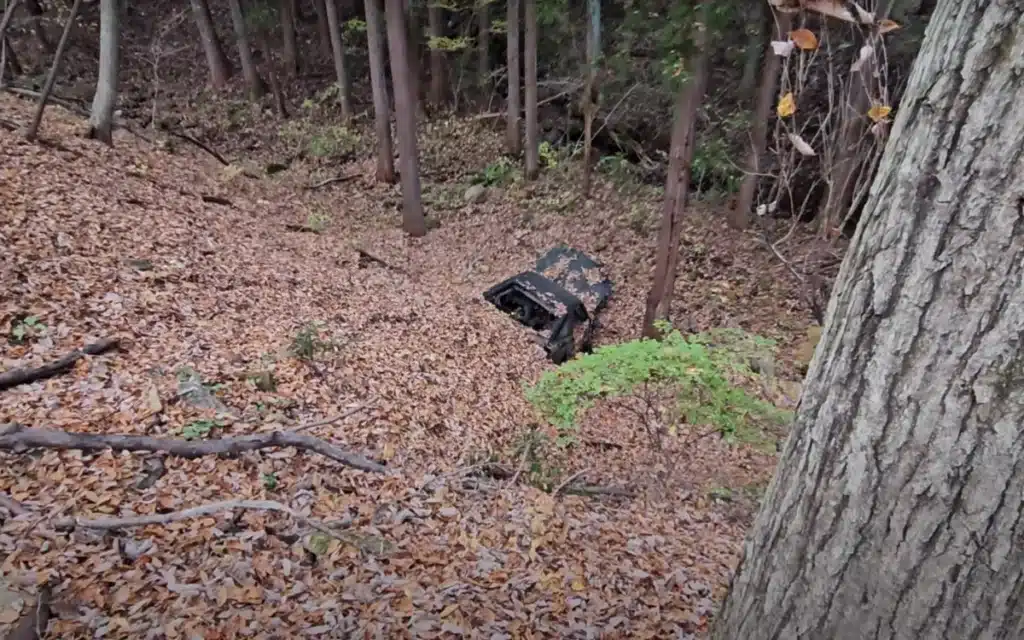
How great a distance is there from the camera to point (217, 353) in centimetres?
557

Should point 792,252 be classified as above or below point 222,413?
below

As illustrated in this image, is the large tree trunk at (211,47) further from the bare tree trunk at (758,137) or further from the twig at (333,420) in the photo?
the twig at (333,420)

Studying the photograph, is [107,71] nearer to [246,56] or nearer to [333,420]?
[246,56]

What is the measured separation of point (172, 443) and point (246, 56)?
1824 centimetres

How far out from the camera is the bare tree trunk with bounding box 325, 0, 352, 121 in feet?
52.9

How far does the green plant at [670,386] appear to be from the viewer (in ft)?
19.1

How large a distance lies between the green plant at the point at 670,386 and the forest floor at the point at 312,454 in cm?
25

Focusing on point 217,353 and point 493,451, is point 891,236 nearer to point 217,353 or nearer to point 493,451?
point 493,451

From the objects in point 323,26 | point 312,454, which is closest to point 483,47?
point 323,26

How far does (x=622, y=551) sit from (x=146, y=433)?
3.18 metres

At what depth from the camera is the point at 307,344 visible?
592cm

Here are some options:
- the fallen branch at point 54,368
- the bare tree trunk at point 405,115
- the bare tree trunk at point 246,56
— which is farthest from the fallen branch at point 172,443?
the bare tree trunk at point 246,56

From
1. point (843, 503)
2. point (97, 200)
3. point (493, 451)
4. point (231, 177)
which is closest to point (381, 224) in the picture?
point (231, 177)

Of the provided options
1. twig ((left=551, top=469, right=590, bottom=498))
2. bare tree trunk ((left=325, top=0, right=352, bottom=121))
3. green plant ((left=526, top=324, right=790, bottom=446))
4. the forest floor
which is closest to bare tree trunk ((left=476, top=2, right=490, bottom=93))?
bare tree trunk ((left=325, top=0, right=352, bottom=121))
